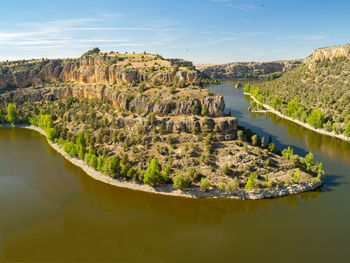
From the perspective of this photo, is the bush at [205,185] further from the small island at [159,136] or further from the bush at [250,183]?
the bush at [250,183]

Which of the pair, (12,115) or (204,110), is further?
(12,115)

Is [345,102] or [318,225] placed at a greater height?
[345,102]

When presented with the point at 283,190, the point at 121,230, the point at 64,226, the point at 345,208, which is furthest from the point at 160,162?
the point at 345,208

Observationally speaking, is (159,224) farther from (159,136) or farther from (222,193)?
(159,136)

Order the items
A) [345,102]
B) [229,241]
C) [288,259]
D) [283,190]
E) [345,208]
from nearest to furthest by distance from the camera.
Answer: [288,259], [229,241], [345,208], [283,190], [345,102]

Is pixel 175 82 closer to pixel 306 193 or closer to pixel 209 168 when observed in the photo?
pixel 209 168

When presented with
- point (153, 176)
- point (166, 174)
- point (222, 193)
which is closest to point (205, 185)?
point (222, 193)

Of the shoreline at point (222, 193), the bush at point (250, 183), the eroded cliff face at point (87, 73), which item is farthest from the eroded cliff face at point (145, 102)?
the shoreline at point (222, 193)
